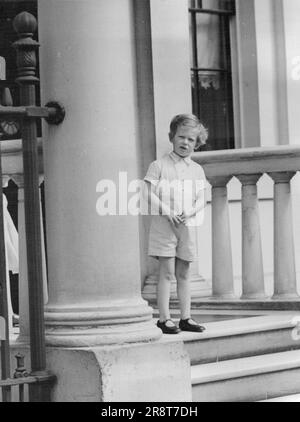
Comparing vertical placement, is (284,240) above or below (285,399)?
above

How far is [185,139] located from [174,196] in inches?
12.5

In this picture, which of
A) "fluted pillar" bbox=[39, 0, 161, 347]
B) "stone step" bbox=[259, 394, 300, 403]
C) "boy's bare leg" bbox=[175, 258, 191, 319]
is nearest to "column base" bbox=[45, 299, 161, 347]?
"fluted pillar" bbox=[39, 0, 161, 347]

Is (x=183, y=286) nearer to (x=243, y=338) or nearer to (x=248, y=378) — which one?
(x=243, y=338)

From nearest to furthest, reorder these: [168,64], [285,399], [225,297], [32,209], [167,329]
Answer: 1. [32,209]
2. [167,329]
3. [285,399]
4. [225,297]
5. [168,64]

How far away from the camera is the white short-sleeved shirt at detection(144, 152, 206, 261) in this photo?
6102 millimetres

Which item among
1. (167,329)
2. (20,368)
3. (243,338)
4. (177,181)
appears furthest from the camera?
(243,338)

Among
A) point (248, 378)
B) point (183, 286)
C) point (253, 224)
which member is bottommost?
point (248, 378)

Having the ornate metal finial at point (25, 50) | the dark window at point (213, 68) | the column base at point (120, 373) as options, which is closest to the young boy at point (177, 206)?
the column base at point (120, 373)

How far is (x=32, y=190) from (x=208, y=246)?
13.1ft

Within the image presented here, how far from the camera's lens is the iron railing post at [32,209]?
5.14 metres

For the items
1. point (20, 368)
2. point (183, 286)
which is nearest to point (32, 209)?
Result: point (20, 368)

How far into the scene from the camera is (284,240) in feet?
23.8

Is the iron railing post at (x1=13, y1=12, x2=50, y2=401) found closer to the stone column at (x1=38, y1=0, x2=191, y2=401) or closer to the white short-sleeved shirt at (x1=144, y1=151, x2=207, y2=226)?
the stone column at (x1=38, y1=0, x2=191, y2=401)
